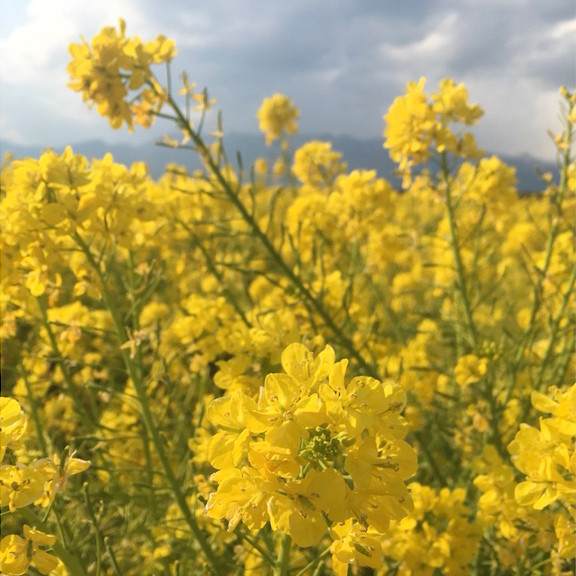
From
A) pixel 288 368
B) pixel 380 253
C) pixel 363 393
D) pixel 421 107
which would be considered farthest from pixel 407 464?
pixel 380 253

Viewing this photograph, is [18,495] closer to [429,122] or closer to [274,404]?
[274,404]

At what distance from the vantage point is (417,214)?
10984 millimetres

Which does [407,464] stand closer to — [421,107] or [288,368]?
[288,368]

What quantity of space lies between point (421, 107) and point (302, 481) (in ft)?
6.82

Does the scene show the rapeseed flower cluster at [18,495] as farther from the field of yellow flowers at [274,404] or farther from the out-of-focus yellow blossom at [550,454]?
the out-of-focus yellow blossom at [550,454]

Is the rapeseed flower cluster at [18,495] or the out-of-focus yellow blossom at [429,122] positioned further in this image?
the out-of-focus yellow blossom at [429,122]

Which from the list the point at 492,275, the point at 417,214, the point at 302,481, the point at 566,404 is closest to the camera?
the point at 302,481

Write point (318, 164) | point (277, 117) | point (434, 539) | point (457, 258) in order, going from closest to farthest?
point (434, 539) < point (457, 258) < point (318, 164) < point (277, 117)

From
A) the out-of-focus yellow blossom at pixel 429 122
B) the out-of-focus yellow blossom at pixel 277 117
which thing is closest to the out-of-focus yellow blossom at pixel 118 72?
the out-of-focus yellow blossom at pixel 429 122

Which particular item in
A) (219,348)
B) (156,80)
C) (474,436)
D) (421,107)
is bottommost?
(474,436)

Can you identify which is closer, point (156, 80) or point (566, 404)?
point (566, 404)

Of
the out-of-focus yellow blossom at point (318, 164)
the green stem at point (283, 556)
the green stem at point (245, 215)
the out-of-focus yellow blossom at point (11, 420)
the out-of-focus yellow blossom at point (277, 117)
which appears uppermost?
the out-of-focus yellow blossom at point (277, 117)

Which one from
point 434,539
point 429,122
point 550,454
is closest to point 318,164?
point 429,122

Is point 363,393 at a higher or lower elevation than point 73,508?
higher
